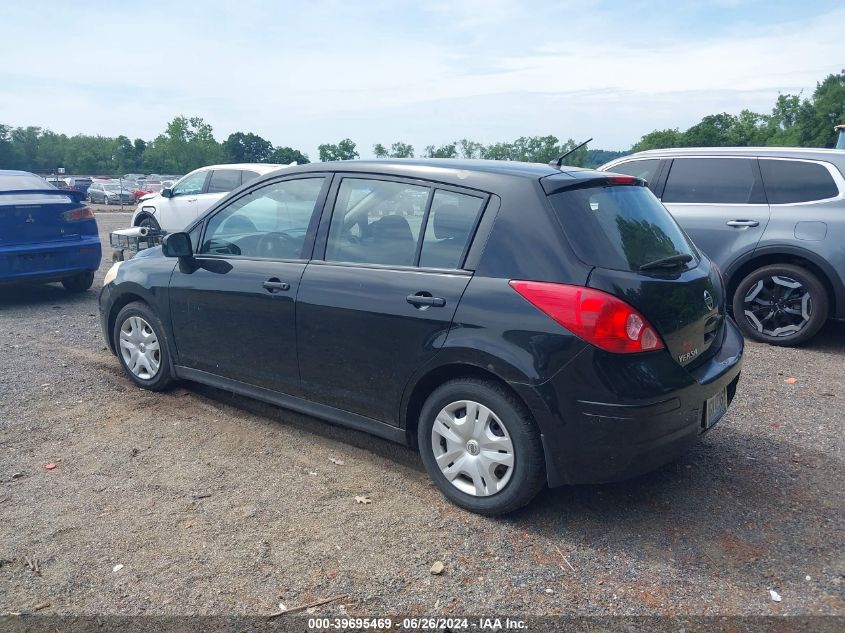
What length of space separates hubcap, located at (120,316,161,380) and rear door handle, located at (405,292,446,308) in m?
2.45

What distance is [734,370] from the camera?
3.77 m

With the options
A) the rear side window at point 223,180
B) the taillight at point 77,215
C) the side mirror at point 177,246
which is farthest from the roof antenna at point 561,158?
the rear side window at point 223,180

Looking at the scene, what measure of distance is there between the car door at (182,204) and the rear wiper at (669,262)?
10648 millimetres

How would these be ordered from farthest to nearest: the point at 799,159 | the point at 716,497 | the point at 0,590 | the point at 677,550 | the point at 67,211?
the point at 67,211
the point at 799,159
the point at 716,497
the point at 677,550
the point at 0,590

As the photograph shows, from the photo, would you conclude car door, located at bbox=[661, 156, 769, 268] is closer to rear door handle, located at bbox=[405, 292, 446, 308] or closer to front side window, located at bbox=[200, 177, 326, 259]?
front side window, located at bbox=[200, 177, 326, 259]

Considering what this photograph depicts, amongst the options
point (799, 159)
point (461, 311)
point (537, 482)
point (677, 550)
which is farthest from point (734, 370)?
point (799, 159)

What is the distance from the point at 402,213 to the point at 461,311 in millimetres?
757

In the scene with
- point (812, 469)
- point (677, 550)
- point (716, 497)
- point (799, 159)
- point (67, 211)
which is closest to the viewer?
point (677, 550)

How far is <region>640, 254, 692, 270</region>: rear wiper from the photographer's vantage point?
3400 millimetres

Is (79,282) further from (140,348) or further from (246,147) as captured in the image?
(246,147)

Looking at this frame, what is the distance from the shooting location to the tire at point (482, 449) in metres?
3.28

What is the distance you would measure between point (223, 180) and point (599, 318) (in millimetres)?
10697

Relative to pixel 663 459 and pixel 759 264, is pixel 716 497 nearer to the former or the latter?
pixel 663 459

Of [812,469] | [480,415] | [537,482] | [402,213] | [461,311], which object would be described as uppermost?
[402,213]
